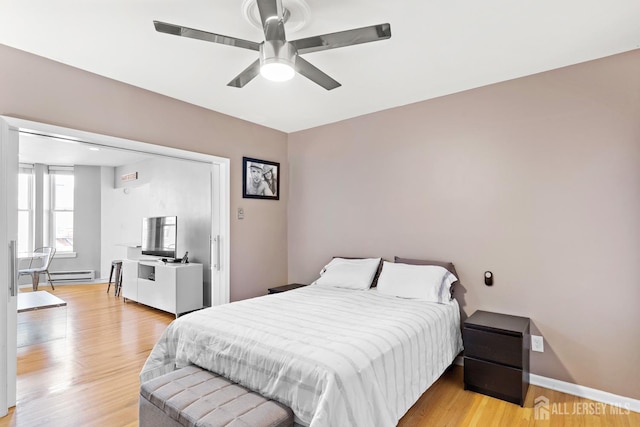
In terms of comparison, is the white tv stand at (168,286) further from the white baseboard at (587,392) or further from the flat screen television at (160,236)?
the white baseboard at (587,392)

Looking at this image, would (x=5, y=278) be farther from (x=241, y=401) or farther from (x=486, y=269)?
(x=486, y=269)

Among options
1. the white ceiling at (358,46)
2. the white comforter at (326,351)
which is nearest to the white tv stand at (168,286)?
the white comforter at (326,351)

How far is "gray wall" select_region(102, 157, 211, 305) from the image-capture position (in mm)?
4941

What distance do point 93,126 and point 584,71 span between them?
153 inches

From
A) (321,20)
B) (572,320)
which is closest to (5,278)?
(321,20)

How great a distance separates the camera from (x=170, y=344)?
236 cm

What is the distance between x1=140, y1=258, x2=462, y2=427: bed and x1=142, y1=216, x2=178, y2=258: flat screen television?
2.94 m

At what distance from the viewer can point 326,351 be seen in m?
1.77

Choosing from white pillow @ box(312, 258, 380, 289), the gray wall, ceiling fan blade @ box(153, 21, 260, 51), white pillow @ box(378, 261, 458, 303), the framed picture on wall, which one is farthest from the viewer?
the gray wall

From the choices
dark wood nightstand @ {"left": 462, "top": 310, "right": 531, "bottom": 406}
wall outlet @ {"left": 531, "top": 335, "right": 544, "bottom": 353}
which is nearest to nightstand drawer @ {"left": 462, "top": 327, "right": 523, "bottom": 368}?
dark wood nightstand @ {"left": 462, "top": 310, "right": 531, "bottom": 406}

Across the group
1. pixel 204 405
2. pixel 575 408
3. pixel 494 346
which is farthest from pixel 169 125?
pixel 575 408

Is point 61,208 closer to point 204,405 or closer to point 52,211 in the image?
point 52,211

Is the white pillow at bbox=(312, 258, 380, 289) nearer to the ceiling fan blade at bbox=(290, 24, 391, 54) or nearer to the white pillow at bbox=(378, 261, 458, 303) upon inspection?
the white pillow at bbox=(378, 261, 458, 303)

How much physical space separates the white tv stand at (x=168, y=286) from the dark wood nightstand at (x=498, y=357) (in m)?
3.59
